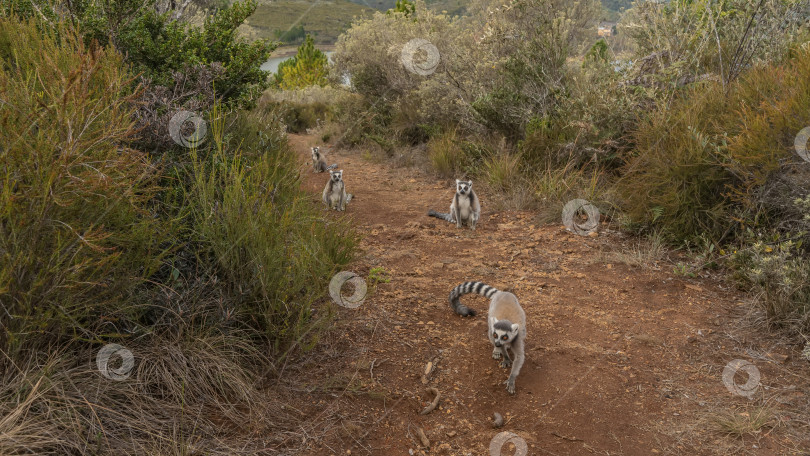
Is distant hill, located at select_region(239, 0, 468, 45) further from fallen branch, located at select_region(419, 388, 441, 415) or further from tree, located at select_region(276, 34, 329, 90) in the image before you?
fallen branch, located at select_region(419, 388, 441, 415)

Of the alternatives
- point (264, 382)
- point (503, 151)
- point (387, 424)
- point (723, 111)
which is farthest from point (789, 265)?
point (503, 151)

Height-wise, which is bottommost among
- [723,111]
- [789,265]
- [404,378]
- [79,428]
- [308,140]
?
[308,140]

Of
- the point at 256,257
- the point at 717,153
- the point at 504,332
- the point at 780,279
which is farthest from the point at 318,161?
the point at 780,279

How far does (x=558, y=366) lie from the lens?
4.32m

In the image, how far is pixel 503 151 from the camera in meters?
9.59

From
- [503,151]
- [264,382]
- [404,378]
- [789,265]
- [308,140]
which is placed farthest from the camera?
[308,140]

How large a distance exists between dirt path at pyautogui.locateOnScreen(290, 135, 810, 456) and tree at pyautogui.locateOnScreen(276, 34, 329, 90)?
840 inches

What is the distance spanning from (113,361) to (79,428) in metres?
0.49

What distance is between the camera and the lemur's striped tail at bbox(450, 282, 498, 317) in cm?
500

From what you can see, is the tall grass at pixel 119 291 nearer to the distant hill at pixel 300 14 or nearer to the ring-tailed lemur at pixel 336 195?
the ring-tailed lemur at pixel 336 195

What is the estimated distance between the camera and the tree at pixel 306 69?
26.4 metres

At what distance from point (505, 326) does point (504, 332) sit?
0.18 feet

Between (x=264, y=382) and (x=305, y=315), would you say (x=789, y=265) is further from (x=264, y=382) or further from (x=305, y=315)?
(x=264, y=382)

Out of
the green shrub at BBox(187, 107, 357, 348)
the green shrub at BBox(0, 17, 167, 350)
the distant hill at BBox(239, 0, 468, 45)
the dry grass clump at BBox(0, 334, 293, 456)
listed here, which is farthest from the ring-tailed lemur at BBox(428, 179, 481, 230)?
the distant hill at BBox(239, 0, 468, 45)
